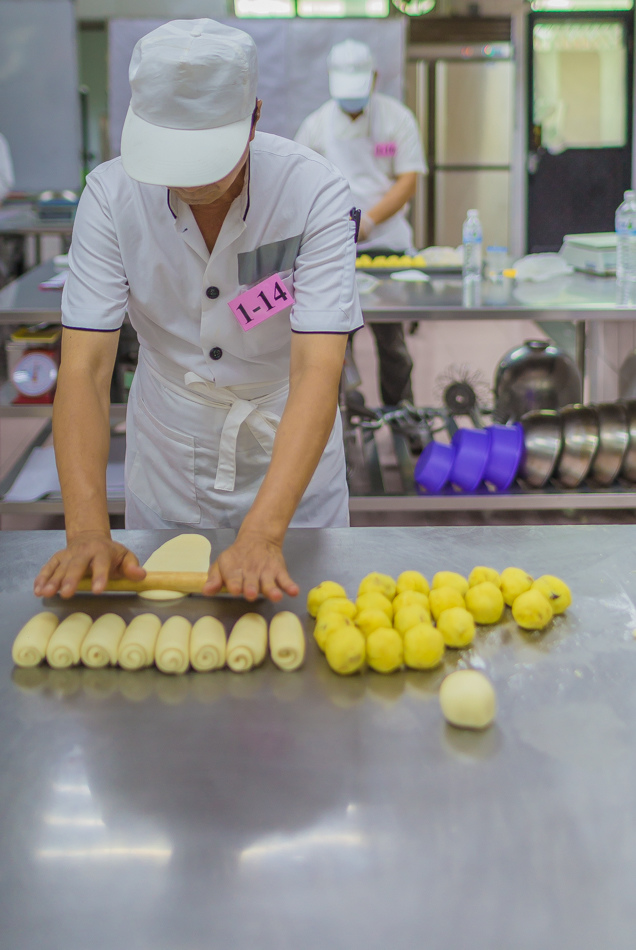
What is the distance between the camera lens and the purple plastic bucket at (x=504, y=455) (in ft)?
8.60

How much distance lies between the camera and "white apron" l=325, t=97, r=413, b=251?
4449 mm

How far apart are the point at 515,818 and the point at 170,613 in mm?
517

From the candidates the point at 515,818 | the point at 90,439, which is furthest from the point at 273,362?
the point at 515,818

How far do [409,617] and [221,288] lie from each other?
65 cm

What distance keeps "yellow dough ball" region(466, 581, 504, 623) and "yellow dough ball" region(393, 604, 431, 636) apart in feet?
0.21

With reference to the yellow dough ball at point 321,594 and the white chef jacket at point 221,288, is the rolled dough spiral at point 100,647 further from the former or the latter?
the white chef jacket at point 221,288

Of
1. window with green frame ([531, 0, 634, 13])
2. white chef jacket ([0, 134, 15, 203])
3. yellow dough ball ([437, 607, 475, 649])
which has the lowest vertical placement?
yellow dough ball ([437, 607, 475, 649])

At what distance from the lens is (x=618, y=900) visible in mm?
717

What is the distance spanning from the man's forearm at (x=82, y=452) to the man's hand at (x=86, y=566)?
0.04m

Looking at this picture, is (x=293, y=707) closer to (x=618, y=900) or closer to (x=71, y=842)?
(x=71, y=842)

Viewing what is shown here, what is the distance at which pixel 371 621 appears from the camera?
3.43 ft

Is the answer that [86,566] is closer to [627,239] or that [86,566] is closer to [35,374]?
[35,374]

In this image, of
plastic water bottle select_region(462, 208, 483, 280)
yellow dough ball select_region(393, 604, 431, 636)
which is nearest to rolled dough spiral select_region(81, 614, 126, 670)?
yellow dough ball select_region(393, 604, 431, 636)

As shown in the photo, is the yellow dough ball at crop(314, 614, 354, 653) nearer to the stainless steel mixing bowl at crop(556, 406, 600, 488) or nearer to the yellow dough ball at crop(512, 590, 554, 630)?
the yellow dough ball at crop(512, 590, 554, 630)
